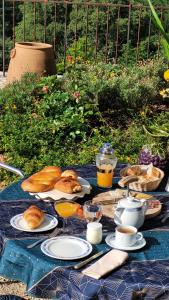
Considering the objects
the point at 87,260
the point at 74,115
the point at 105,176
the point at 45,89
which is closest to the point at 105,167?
the point at 105,176

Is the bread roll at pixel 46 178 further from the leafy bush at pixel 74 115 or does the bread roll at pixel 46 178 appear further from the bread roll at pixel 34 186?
the leafy bush at pixel 74 115

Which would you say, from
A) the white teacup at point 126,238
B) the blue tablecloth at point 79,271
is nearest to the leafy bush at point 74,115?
the blue tablecloth at point 79,271

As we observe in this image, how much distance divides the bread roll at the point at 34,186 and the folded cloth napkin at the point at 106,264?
64 cm

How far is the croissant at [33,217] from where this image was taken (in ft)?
8.40

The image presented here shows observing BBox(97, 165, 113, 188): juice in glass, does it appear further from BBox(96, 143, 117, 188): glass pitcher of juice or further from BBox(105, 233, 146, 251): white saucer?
BBox(105, 233, 146, 251): white saucer

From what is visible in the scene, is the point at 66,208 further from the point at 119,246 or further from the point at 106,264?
the point at 106,264

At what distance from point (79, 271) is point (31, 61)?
215 inches

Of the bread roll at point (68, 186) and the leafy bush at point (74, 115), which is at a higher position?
the bread roll at point (68, 186)

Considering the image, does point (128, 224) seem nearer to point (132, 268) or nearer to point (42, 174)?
point (132, 268)

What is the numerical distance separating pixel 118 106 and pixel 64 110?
2.24ft

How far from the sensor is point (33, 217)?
8.48 feet

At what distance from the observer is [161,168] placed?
131 inches

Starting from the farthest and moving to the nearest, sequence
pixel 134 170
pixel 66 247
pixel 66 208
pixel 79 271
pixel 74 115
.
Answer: pixel 74 115, pixel 134 170, pixel 66 208, pixel 66 247, pixel 79 271

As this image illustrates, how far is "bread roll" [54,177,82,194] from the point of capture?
2.87 m
